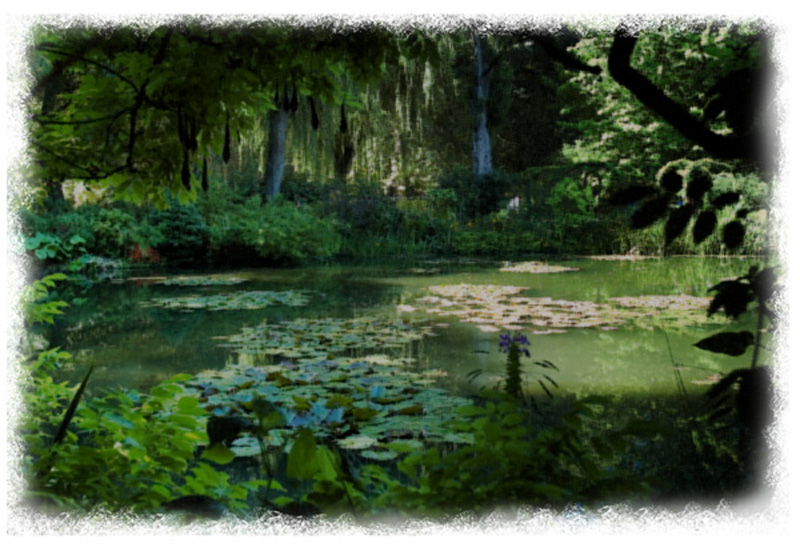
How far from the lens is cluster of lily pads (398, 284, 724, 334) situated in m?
4.75

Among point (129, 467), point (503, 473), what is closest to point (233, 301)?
point (129, 467)

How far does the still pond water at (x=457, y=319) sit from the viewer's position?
11.9 feet

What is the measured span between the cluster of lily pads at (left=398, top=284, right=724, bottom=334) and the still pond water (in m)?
0.01

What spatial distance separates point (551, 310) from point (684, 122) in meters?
4.05

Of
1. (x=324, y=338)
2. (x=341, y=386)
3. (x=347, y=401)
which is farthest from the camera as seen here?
(x=324, y=338)

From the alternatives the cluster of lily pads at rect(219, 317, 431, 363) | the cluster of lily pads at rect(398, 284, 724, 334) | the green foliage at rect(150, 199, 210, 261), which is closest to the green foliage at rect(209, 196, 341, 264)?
the green foliage at rect(150, 199, 210, 261)

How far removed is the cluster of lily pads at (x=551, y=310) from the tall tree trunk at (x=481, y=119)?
4.09 metres

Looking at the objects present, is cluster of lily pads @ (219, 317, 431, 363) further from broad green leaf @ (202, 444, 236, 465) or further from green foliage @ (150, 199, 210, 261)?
green foliage @ (150, 199, 210, 261)

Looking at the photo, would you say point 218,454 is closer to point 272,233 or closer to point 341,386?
point 341,386

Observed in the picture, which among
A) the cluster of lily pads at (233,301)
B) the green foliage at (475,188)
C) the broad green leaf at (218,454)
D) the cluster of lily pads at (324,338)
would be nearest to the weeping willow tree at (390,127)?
the green foliage at (475,188)

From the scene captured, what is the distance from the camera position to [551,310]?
5258mm

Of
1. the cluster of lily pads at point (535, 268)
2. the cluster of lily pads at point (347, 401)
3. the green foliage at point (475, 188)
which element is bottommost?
the cluster of lily pads at point (347, 401)

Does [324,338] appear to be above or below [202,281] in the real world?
below

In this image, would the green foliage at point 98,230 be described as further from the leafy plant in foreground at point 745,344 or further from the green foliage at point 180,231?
the leafy plant in foreground at point 745,344
